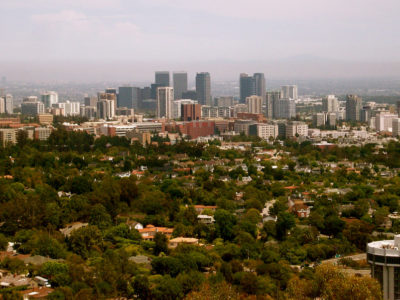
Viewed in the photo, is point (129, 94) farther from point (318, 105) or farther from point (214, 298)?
point (214, 298)

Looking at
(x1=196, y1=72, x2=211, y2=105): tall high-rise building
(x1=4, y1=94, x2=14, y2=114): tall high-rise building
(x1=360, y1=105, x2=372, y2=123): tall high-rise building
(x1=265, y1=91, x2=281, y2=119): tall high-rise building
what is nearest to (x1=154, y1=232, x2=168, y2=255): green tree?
(x1=360, y1=105, x2=372, y2=123): tall high-rise building

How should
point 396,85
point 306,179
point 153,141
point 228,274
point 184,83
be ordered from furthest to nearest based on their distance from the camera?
point 396,85
point 184,83
point 153,141
point 306,179
point 228,274

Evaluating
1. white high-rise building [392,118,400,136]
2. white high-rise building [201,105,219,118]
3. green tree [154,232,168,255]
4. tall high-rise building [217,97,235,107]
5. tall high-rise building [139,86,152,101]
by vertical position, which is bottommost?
green tree [154,232,168,255]

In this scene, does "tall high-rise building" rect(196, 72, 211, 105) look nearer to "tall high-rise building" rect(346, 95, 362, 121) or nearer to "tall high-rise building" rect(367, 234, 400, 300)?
"tall high-rise building" rect(346, 95, 362, 121)

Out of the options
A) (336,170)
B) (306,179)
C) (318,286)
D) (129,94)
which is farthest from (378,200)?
(129,94)

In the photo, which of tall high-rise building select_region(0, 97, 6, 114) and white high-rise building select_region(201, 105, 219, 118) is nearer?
white high-rise building select_region(201, 105, 219, 118)

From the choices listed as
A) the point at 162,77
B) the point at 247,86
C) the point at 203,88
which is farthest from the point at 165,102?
the point at 162,77
